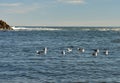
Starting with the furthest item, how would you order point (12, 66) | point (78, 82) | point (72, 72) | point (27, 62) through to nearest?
point (27, 62) < point (12, 66) < point (72, 72) < point (78, 82)

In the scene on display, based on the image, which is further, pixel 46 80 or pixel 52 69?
pixel 52 69

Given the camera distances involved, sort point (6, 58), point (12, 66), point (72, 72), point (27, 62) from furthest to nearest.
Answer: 1. point (6, 58)
2. point (27, 62)
3. point (12, 66)
4. point (72, 72)

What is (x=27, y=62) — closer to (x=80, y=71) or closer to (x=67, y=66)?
(x=67, y=66)

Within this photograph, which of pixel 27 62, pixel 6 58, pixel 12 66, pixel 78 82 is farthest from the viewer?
pixel 6 58

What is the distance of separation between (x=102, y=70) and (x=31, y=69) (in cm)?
521

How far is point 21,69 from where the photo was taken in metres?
35.1

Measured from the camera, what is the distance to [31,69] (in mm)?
35406

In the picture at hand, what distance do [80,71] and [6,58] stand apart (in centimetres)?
1127

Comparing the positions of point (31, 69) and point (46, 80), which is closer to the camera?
point (46, 80)

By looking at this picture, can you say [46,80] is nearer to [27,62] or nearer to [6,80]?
[6,80]

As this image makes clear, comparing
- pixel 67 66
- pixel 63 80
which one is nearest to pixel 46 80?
pixel 63 80

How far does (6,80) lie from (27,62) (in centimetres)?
1065

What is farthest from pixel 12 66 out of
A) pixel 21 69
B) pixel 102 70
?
pixel 102 70

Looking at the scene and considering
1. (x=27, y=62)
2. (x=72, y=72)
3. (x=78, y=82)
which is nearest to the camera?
(x=78, y=82)
